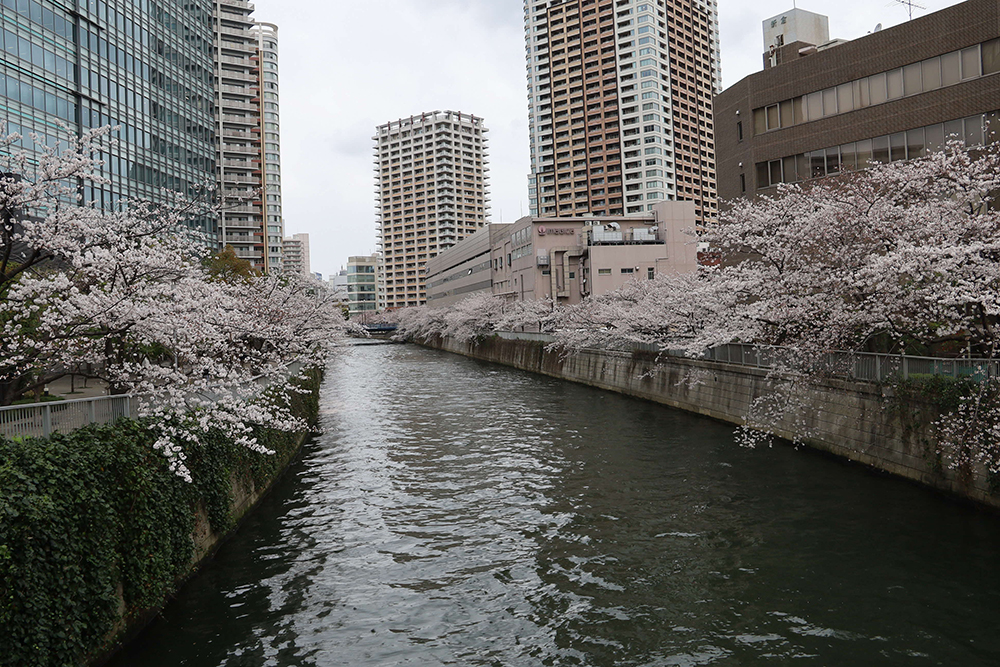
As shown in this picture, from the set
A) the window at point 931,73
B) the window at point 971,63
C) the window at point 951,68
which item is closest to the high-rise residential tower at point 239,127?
the window at point 931,73

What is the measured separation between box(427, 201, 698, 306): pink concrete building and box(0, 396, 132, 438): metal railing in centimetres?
5641

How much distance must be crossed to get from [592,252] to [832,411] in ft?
165

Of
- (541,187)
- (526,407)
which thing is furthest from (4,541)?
(541,187)

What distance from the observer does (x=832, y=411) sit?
73.8 ft

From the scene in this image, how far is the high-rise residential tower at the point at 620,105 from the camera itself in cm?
12281

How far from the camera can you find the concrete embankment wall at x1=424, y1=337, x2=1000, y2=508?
17.9 meters

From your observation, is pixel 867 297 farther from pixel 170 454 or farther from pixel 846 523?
pixel 170 454

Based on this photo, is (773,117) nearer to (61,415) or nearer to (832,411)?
(832,411)

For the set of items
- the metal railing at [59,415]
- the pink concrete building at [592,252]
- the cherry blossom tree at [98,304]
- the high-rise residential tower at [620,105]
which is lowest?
the metal railing at [59,415]

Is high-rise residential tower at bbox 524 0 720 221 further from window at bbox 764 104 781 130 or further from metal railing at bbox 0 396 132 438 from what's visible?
metal railing at bbox 0 396 132 438

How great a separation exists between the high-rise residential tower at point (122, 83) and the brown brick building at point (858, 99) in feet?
95.9

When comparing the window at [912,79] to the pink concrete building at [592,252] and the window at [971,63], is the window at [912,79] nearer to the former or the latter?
the window at [971,63]

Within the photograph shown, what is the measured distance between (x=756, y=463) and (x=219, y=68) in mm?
107381

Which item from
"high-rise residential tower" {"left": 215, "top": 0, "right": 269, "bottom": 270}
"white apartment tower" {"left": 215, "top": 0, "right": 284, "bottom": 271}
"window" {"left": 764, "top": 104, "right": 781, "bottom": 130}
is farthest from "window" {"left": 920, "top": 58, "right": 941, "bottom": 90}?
"high-rise residential tower" {"left": 215, "top": 0, "right": 269, "bottom": 270}
